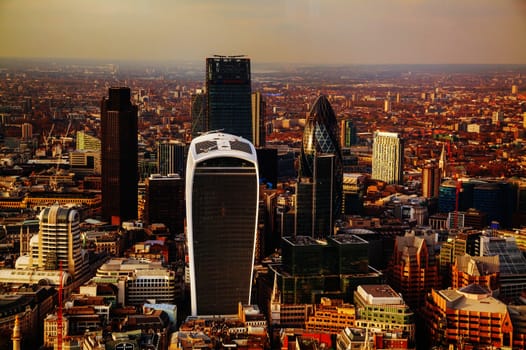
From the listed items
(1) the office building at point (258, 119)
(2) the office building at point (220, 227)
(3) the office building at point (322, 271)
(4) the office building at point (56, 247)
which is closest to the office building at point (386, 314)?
(3) the office building at point (322, 271)

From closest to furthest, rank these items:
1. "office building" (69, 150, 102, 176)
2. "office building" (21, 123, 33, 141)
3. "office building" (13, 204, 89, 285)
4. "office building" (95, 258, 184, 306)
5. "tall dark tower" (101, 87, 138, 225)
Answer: "office building" (95, 258, 184, 306)
"office building" (13, 204, 89, 285)
"tall dark tower" (101, 87, 138, 225)
"office building" (21, 123, 33, 141)
"office building" (69, 150, 102, 176)

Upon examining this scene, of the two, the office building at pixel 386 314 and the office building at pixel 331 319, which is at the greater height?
the office building at pixel 386 314

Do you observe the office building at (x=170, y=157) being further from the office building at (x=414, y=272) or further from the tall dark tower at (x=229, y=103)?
the office building at (x=414, y=272)

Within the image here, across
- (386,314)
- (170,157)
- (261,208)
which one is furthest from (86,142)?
(386,314)

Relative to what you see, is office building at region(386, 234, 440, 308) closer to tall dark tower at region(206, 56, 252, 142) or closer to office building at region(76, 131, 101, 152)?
tall dark tower at region(206, 56, 252, 142)

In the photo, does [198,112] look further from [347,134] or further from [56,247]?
[56,247]

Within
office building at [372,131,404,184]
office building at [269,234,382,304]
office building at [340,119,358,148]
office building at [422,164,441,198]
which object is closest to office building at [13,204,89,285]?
office building at [269,234,382,304]

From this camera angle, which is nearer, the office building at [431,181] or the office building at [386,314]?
the office building at [386,314]
